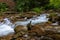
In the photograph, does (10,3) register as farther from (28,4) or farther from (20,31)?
(20,31)

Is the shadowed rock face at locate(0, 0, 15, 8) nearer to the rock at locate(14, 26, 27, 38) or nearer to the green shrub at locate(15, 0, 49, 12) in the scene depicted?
the green shrub at locate(15, 0, 49, 12)

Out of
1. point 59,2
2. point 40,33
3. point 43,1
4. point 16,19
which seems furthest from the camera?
point 43,1

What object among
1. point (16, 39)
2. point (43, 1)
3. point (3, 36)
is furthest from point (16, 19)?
point (43, 1)

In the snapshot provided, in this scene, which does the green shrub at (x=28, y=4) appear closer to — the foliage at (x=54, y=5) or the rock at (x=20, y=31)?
the foliage at (x=54, y=5)

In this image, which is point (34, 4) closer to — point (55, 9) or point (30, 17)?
point (55, 9)

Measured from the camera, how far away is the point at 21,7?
16.5m

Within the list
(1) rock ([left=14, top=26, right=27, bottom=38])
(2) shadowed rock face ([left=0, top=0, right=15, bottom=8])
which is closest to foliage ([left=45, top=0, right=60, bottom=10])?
(2) shadowed rock face ([left=0, top=0, right=15, bottom=8])

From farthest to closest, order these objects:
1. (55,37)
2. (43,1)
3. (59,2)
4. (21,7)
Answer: (43,1) < (21,7) < (59,2) < (55,37)

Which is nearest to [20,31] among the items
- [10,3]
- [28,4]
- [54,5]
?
[54,5]

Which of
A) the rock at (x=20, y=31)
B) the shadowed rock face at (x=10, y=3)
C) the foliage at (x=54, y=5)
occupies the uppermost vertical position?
the shadowed rock face at (x=10, y=3)

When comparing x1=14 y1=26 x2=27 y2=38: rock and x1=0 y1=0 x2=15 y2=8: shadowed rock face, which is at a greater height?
x1=0 y1=0 x2=15 y2=8: shadowed rock face

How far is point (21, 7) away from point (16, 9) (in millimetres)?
407

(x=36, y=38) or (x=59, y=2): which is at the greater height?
(x=59, y=2)

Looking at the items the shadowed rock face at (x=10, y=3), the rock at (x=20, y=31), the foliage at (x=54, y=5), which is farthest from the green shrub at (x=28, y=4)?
the rock at (x=20, y=31)
